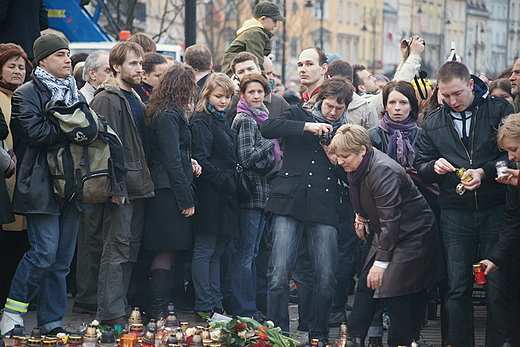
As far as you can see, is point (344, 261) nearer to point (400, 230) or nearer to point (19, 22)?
point (400, 230)

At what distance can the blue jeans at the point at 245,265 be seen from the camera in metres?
7.29

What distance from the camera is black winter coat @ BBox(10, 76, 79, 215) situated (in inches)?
237

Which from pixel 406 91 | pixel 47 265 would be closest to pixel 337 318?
pixel 406 91

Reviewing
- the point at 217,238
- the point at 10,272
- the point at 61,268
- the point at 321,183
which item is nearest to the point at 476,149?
the point at 321,183

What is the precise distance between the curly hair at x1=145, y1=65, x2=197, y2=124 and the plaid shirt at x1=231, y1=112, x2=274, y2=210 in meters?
0.59

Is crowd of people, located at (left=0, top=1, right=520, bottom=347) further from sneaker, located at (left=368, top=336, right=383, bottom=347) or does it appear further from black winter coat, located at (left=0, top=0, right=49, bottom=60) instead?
black winter coat, located at (left=0, top=0, right=49, bottom=60)

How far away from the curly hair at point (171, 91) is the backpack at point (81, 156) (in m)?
0.78

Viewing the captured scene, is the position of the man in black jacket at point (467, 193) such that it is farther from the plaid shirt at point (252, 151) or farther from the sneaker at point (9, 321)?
the sneaker at point (9, 321)

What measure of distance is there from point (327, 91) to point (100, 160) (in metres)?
2.04

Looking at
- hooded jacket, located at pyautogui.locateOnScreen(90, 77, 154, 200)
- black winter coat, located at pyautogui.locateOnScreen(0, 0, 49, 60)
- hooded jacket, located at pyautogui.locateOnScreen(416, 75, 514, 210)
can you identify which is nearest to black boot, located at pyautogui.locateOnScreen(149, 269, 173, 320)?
hooded jacket, located at pyautogui.locateOnScreen(90, 77, 154, 200)

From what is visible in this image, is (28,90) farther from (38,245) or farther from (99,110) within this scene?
(38,245)

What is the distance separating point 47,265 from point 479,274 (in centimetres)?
334

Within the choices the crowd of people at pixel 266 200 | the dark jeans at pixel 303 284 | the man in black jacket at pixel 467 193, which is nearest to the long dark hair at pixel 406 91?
the crowd of people at pixel 266 200

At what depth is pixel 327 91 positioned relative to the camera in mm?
6789
